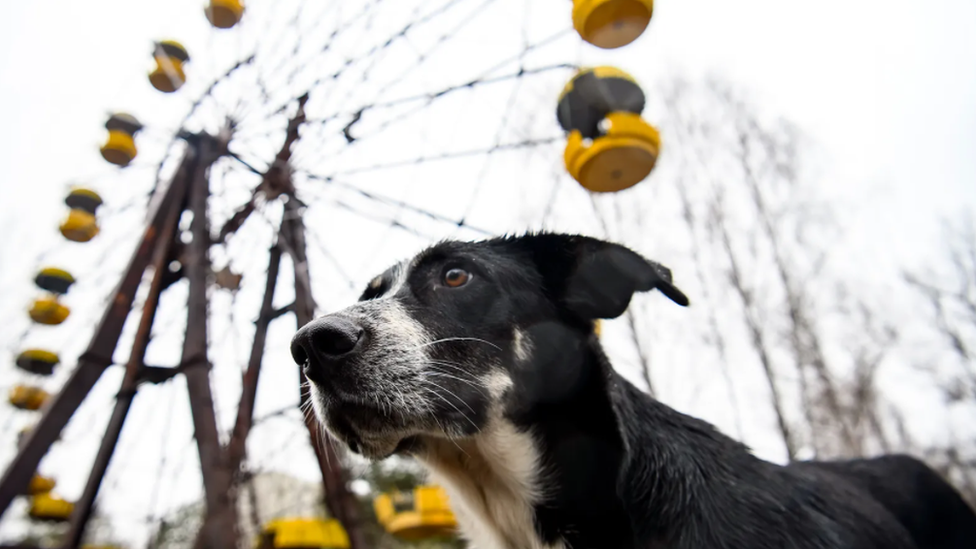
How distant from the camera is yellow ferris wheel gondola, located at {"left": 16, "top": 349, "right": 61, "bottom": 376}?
5.95m

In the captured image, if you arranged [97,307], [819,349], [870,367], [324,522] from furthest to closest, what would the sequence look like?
[870,367] → [819,349] → [97,307] → [324,522]

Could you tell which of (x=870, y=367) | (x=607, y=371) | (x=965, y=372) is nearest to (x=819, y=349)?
(x=870, y=367)

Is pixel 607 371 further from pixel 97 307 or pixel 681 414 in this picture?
pixel 97 307

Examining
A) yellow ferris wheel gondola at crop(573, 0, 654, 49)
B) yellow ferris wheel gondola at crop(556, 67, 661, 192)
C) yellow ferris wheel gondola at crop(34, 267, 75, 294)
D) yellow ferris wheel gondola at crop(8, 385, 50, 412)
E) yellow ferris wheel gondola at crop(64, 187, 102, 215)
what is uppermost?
yellow ferris wheel gondola at crop(64, 187, 102, 215)

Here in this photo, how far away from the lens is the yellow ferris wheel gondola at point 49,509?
5.69 metres

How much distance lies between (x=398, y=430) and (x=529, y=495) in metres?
0.58

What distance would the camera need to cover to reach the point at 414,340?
195 cm

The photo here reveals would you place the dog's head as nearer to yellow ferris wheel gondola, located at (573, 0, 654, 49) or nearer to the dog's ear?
the dog's ear

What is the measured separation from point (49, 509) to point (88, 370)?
261 cm

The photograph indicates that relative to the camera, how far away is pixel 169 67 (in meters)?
4.89

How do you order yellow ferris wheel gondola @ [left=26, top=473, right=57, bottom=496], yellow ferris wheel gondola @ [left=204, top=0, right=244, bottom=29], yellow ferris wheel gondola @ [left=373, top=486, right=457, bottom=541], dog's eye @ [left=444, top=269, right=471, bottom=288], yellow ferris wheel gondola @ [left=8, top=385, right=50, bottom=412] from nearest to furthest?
1. dog's eye @ [left=444, top=269, right=471, bottom=288]
2. yellow ferris wheel gondola @ [left=204, top=0, right=244, bottom=29]
3. yellow ferris wheel gondola @ [left=373, top=486, right=457, bottom=541]
4. yellow ferris wheel gondola @ [left=26, top=473, right=57, bottom=496]
5. yellow ferris wheel gondola @ [left=8, top=385, right=50, bottom=412]

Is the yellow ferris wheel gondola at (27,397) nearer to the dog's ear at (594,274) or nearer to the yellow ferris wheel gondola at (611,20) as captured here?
the dog's ear at (594,274)

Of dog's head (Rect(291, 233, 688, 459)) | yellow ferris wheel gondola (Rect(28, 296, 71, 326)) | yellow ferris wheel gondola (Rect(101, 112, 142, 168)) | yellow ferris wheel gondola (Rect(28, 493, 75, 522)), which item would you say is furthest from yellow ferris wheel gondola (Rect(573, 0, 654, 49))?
yellow ferris wheel gondola (Rect(28, 493, 75, 522))

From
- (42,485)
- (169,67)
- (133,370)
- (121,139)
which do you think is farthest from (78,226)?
(42,485)
